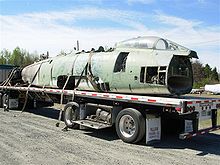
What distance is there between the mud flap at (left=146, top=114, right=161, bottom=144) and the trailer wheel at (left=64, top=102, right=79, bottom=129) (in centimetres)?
314

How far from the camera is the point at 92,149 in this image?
7.50m

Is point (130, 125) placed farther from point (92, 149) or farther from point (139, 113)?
point (92, 149)

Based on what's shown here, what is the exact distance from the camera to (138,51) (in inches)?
361

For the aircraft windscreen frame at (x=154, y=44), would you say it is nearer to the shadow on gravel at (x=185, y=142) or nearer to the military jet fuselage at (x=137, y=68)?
the military jet fuselage at (x=137, y=68)

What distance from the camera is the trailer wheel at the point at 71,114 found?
10281 millimetres

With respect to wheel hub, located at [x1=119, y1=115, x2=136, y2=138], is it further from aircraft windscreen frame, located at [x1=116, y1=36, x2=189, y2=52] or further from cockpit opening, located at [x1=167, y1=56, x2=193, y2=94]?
aircraft windscreen frame, located at [x1=116, y1=36, x2=189, y2=52]

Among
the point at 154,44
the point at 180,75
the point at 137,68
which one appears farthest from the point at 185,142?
the point at 154,44

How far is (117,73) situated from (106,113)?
4.28ft

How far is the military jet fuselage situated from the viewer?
8406 millimetres

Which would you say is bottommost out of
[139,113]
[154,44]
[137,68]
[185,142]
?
[185,142]

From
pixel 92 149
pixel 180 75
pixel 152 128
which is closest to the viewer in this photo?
pixel 92 149

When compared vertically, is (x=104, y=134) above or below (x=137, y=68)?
below

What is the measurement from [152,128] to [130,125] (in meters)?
0.66

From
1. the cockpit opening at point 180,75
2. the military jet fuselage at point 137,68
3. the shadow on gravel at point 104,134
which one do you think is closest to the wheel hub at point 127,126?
the shadow on gravel at point 104,134
